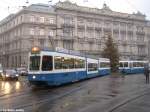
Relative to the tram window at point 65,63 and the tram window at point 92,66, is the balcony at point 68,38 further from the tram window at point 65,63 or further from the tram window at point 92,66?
the tram window at point 65,63

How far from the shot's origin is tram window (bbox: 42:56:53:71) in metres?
23.0

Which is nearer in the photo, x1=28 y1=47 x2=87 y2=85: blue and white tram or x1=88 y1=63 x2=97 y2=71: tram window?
x1=28 y1=47 x2=87 y2=85: blue and white tram

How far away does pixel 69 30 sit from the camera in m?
84.9

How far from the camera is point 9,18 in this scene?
92562 mm

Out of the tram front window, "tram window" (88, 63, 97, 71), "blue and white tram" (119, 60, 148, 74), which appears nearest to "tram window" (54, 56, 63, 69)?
the tram front window

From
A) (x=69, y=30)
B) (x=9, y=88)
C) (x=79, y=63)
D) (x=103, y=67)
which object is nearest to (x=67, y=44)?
(x=69, y=30)

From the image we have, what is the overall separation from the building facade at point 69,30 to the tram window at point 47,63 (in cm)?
5115

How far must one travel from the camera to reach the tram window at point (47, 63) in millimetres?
23016

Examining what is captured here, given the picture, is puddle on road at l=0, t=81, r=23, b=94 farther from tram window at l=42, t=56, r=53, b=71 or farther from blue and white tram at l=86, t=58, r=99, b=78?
blue and white tram at l=86, t=58, r=99, b=78

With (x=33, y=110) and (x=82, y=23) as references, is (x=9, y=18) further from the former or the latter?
(x=33, y=110)

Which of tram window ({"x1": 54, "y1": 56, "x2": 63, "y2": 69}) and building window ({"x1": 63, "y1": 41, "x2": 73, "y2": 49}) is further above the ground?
building window ({"x1": 63, "y1": 41, "x2": 73, "y2": 49})

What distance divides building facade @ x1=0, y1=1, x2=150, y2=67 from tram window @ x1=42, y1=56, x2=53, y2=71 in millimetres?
51150

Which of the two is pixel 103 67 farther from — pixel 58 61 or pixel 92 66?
pixel 58 61

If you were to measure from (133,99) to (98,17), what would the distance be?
74917 mm
